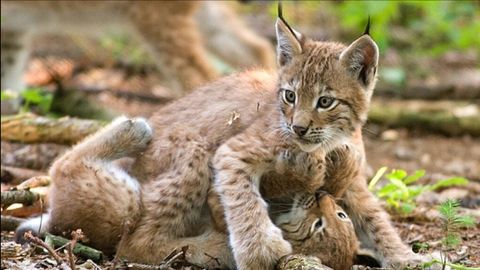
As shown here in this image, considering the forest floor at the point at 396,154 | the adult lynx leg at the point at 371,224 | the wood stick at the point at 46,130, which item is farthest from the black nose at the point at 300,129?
the wood stick at the point at 46,130

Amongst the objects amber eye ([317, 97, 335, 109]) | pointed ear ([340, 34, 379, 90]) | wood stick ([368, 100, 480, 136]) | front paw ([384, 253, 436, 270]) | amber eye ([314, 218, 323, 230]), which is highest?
pointed ear ([340, 34, 379, 90])

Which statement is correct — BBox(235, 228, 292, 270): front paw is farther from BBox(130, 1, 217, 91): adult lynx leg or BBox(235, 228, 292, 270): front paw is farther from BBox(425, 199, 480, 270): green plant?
BBox(130, 1, 217, 91): adult lynx leg

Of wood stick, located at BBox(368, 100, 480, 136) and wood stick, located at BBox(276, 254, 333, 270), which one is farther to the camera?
wood stick, located at BBox(368, 100, 480, 136)

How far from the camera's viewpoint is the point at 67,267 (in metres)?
3.94

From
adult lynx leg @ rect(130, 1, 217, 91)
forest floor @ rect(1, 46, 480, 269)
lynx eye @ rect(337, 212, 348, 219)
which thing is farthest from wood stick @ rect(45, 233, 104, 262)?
adult lynx leg @ rect(130, 1, 217, 91)

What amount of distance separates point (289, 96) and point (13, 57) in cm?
584

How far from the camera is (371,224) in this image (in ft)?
15.5

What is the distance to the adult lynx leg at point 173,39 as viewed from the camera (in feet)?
29.2

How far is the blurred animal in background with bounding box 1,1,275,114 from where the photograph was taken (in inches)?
351

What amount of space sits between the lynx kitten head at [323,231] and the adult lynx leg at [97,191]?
847mm

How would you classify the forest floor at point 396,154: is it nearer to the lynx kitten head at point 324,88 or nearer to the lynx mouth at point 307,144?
the lynx kitten head at point 324,88

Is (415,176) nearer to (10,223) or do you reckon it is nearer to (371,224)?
(371,224)

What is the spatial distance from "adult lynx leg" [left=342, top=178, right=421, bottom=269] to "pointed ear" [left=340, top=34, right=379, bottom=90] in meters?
0.66

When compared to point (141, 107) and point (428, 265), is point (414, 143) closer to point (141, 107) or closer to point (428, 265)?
point (141, 107)
